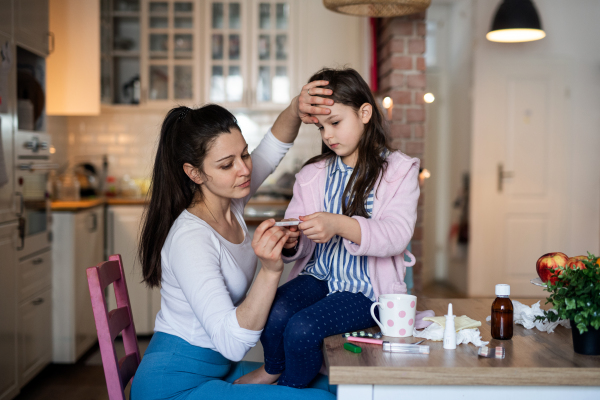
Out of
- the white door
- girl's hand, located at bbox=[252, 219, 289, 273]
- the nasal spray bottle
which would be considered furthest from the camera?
the white door

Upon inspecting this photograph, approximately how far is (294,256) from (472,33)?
4222 millimetres

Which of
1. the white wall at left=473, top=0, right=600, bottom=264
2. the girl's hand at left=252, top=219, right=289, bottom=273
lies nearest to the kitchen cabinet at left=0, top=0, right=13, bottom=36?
the girl's hand at left=252, top=219, right=289, bottom=273

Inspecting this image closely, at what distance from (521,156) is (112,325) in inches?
170

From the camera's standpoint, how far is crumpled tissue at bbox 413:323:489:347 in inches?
44.3

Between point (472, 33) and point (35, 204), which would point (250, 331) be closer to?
point (35, 204)

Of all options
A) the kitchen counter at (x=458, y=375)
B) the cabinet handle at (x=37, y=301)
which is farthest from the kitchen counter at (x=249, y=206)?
the kitchen counter at (x=458, y=375)

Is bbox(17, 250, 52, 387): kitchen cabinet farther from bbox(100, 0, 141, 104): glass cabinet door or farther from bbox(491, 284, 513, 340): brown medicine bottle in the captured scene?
bbox(491, 284, 513, 340): brown medicine bottle

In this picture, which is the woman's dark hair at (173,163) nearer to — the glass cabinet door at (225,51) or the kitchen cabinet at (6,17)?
the kitchen cabinet at (6,17)

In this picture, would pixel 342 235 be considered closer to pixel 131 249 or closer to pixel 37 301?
pixel 37 301

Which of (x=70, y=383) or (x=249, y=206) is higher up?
(x=249, y=206)

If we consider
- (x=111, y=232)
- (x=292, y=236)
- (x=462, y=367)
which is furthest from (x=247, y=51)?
(x=462, y=367)

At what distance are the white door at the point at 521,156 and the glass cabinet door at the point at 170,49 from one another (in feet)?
8.33

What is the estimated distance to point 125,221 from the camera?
377cm

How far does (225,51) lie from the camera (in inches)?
178
